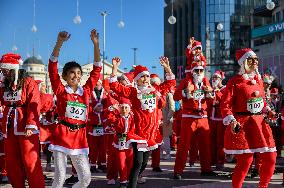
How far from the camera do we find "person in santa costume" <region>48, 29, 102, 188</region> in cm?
584

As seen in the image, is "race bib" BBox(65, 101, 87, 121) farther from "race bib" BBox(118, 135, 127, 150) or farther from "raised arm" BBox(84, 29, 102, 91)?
"race bib" BBox(118, 135, 127, 150)

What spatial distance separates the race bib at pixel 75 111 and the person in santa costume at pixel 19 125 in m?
0.50

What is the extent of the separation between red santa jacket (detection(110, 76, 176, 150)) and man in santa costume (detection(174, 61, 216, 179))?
1.51 meters

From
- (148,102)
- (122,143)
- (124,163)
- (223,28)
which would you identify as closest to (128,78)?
(122,143)

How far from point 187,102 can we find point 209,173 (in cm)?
141

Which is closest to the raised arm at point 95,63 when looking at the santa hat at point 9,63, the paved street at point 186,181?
the santa hat at point 9,63

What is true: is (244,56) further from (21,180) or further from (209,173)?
(21,180)

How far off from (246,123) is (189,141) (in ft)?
7.48

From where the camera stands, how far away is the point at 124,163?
25.7ft

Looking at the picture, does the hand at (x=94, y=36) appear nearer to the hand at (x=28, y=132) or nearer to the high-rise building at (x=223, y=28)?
the hand at (x=28, y=132)

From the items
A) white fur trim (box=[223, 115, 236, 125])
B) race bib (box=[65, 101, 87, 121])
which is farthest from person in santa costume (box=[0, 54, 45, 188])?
white fur trim (box=[223, 115, 236, 125])

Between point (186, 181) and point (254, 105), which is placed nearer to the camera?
point (254, 105)

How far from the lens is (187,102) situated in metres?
8.78

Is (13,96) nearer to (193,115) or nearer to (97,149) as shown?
(193,115)
